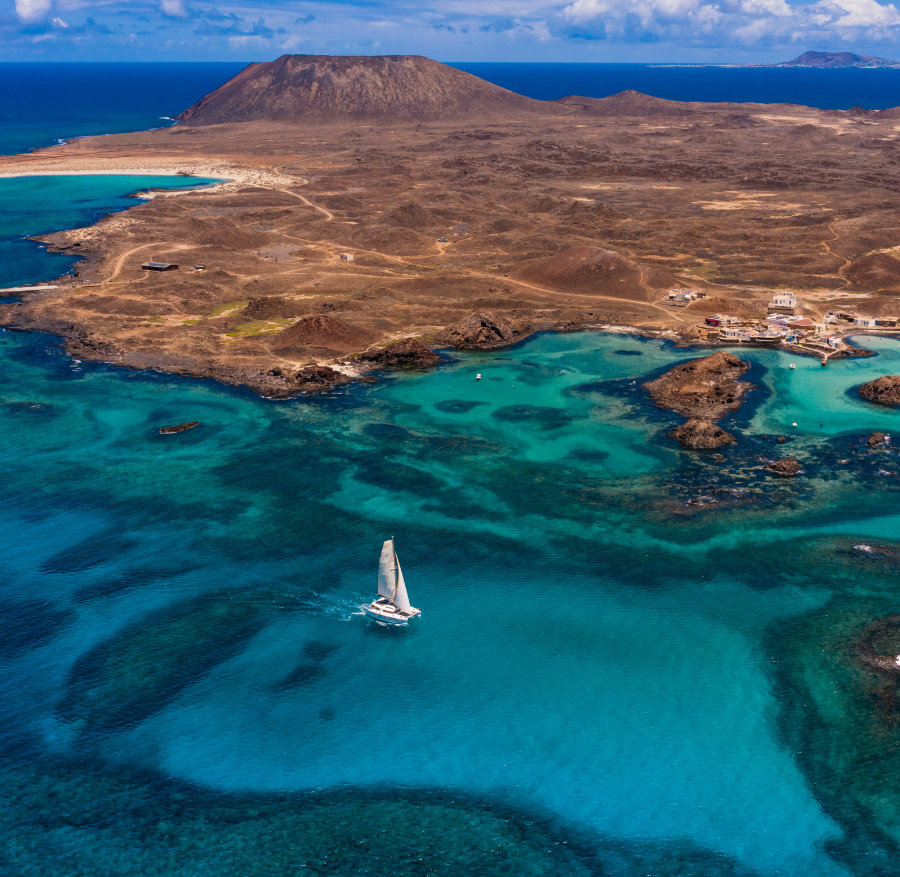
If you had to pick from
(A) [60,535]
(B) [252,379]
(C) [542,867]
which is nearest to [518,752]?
(C) [542,867]

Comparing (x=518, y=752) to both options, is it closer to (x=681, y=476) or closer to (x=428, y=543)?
(x=428, y=543)

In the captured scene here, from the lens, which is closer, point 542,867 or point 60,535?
point 542,867

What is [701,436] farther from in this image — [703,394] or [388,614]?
[388,614]

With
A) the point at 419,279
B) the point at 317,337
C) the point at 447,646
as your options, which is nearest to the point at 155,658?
the point at 447,646

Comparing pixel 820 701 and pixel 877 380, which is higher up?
pixel 877 380

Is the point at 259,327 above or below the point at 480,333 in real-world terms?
below

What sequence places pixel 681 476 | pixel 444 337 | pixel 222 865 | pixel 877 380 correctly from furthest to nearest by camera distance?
pixel 444 337 < pixel 877 380 < pixel 681 476 < pixel 222 865

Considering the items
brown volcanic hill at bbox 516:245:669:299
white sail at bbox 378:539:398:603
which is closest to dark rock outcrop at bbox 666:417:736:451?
white sail at bbox 378:539:398:603

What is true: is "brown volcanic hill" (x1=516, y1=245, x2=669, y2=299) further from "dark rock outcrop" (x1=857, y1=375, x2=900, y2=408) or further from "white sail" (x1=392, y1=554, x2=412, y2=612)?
"white sail" (x1=392, y1=554, x2=412, y2=612)

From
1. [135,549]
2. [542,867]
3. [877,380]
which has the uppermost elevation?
[877,380]
